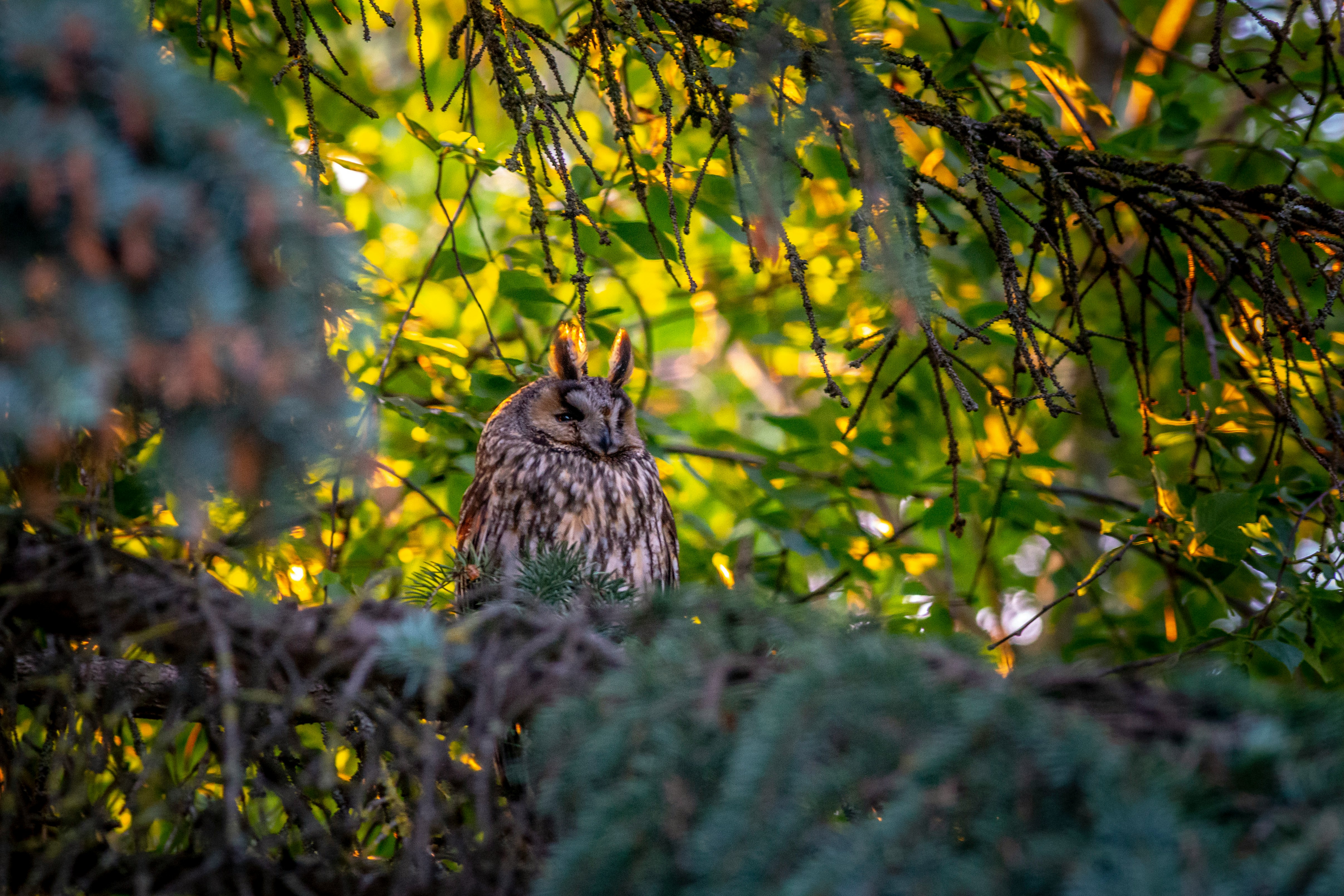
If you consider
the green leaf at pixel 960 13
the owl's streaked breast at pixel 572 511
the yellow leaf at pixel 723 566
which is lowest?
the yellow leaf at pixel 723 566

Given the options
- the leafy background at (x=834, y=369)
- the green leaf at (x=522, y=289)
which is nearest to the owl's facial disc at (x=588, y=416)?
the leafy background at (x=834, y=369)

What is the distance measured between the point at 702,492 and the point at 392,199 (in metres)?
1.92

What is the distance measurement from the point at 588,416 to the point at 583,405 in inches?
1.6

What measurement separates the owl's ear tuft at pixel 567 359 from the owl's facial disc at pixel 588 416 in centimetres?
8

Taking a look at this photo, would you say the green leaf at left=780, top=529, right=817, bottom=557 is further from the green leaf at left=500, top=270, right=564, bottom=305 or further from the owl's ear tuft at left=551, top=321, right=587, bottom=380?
the green leaf at left=500, top=270, right=564, bottom=305

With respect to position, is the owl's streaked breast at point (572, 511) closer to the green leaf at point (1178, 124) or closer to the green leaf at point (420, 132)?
the green leaf at point (420, 132)

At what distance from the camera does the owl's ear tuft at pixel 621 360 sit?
283 cm

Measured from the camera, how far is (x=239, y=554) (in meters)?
1.15

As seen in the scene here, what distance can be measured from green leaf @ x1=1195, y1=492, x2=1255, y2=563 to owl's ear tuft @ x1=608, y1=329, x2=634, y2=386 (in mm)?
1643

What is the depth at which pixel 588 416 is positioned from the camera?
2629 mm

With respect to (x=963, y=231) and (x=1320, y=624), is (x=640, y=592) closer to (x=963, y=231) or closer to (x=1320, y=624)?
(x=1320, y=624)

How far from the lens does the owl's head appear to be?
2615 millimetres

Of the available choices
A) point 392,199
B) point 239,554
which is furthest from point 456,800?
point 392,199

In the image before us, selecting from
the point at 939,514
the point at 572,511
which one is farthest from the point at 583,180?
the point at 939,514
